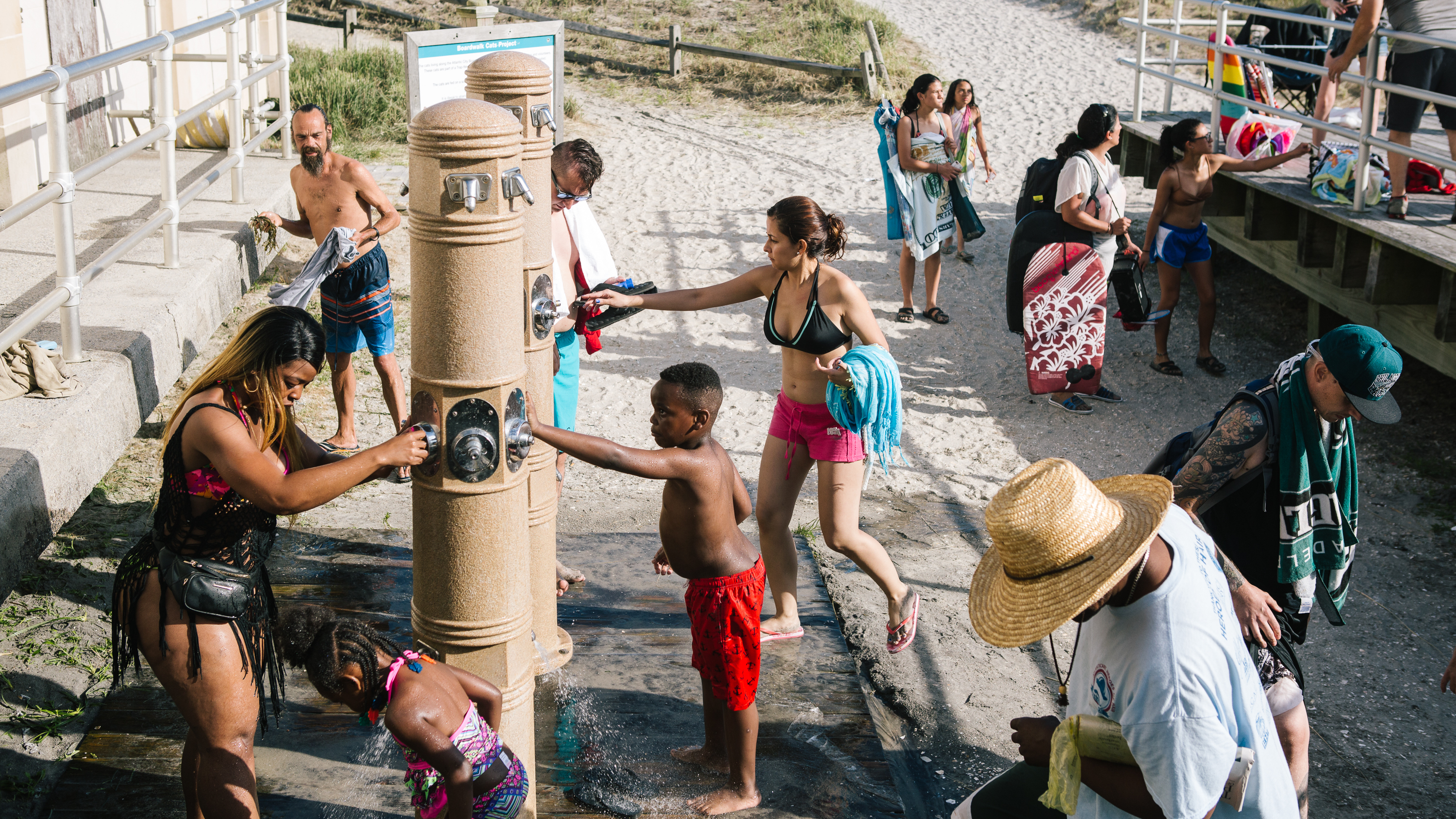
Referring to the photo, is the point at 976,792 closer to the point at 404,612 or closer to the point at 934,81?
the point at 404,612

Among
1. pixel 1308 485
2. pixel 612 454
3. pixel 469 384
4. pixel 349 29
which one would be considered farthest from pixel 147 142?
pixel 349 29

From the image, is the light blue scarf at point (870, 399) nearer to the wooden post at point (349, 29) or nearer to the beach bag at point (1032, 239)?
the beach bag at point (1032, 239)

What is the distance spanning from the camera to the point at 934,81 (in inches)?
348

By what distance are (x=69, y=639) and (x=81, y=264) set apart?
172 cm

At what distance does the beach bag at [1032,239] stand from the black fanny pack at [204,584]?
559cm

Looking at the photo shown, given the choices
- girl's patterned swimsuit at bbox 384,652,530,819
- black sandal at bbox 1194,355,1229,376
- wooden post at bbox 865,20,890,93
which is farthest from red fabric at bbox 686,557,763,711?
wooden post at bbox 865,20,890,93

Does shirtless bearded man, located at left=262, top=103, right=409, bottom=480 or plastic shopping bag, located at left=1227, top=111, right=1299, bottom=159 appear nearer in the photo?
shirtless bearded man, located at left=262, top=103, right=409, bottom=480

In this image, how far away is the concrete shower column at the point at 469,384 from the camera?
2.53 metres

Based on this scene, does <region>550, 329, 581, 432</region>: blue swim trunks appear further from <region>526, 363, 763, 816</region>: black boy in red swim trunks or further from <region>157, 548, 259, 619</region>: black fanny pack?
<region>157, 548, 259, 619</region>: black fanny pack

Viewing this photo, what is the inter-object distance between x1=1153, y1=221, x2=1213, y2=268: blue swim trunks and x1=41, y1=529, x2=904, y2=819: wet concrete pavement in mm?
4388

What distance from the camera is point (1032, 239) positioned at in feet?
24.5

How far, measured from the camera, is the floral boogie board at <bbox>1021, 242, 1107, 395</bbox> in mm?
7438

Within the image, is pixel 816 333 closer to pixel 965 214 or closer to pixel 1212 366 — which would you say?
pixel 1212 366

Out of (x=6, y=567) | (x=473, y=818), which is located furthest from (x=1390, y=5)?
(x=6, y=567)
